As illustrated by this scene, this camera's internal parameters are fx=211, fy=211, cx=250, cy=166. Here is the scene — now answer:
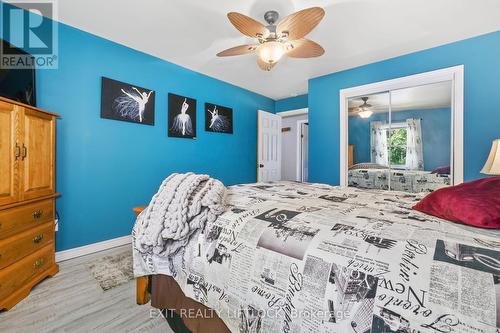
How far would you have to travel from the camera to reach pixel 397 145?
9.36 feet

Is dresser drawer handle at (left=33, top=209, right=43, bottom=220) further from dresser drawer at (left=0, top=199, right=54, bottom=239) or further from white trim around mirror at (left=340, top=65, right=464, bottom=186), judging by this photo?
white trim around mirror at (left=340, top=65, right=464, bottom=186)

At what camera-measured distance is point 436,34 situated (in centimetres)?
232

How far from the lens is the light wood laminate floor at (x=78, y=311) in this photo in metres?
1.31

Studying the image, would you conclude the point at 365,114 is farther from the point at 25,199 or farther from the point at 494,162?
the point at 25,199

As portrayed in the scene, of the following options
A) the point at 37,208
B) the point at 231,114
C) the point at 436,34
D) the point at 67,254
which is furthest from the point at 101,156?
the point at 436,34

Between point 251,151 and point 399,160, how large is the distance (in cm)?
250

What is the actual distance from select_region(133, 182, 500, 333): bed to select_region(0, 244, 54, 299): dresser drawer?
1.23m

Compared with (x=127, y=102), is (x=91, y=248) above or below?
below

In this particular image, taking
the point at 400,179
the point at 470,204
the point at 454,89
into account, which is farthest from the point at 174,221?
the point at 454,89

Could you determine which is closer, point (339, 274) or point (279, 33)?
point (339, 274)

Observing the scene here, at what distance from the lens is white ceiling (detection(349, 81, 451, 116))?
8.35 ft

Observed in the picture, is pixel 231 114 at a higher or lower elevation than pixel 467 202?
higher

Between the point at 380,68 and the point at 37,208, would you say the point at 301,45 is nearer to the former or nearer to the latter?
the point at 380,68

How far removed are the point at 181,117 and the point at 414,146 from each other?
A: 3.22m
